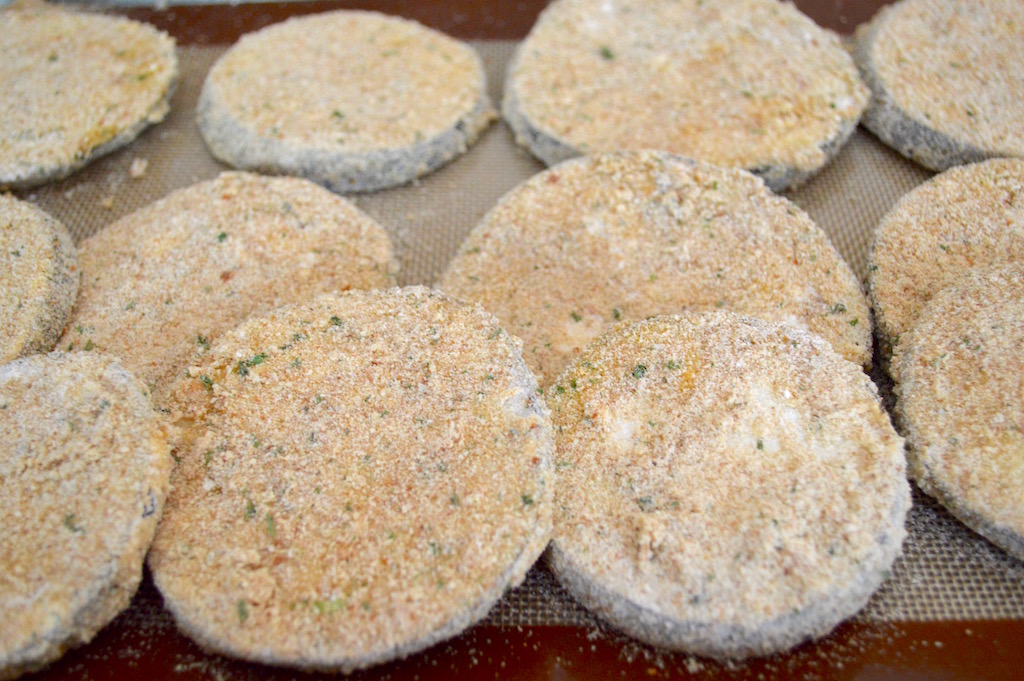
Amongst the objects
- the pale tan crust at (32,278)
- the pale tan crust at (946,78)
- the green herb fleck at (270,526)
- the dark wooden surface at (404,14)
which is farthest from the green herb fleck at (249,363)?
the pale tan crust at (946,78)

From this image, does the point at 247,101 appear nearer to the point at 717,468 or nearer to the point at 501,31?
the point at 501,31

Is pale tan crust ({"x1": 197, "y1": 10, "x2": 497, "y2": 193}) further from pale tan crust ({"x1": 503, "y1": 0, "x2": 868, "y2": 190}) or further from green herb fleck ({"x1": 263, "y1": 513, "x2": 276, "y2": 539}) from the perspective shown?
green herb fleck ({"x1": 263, "y1": 513, "x2": 276, "y2": 539})

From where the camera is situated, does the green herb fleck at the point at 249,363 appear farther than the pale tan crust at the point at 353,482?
Yes

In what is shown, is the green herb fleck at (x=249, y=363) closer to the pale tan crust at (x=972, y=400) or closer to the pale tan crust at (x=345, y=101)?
the pale tan crust at (x=345, y=101)

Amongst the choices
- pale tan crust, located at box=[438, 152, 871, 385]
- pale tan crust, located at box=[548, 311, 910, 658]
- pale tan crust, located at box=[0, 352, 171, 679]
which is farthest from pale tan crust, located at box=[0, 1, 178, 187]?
pale tan crust, located at box=[548, 311, 910, 658]

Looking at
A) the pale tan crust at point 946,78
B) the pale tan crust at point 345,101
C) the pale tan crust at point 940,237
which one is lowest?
the pale tan crust at point 345,101

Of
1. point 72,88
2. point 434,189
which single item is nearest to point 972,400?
point 434,189
